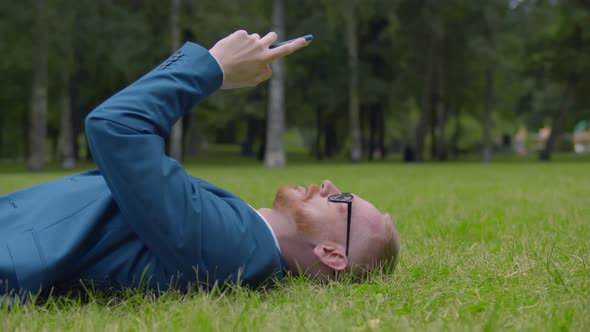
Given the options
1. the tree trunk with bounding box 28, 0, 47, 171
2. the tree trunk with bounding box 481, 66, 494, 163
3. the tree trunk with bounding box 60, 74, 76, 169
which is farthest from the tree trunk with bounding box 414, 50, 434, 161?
the tree trunk with bounding box 28, 0, 47, 171

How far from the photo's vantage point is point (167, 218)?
2.63m

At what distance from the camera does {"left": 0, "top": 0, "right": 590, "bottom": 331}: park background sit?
2.74 metres

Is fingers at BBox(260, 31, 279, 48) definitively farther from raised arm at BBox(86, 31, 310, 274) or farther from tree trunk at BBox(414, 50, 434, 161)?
tree trunk at BBox(414, 50, 434, 161)

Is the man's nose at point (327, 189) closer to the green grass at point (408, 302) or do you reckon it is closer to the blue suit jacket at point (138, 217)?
the blue suit jacket at point (138, 217)

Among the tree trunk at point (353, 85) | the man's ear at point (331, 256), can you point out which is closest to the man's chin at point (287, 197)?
the man's ear at point (331, 256)

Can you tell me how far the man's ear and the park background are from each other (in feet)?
0.44

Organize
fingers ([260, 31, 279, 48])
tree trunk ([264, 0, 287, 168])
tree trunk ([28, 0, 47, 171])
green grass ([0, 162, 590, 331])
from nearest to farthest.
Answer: green grass ([0, 162, 590, 331]) → fingers ([260, 31, 279, 48]) → tree trunk ([28, 0, 47, 171]) → tree trunk ([264, 0, 287, 168])

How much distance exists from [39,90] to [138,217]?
24.9 meters

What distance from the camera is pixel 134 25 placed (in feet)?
91.1

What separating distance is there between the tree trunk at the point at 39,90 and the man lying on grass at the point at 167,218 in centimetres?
2361

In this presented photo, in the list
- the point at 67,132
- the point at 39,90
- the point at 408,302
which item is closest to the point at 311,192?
the point at 408,302

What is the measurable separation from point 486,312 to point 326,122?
132 feet

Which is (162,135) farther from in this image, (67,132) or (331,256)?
(67,132)

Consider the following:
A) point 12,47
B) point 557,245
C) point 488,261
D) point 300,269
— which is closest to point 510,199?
point 557,245
